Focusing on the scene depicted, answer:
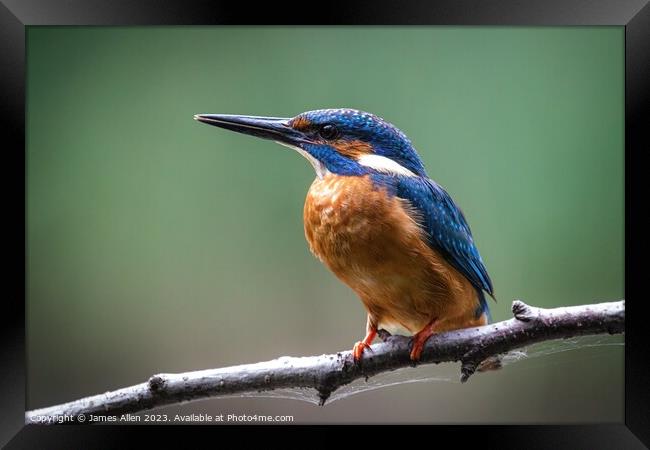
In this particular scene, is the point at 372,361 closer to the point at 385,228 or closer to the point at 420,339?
the point at 420,339

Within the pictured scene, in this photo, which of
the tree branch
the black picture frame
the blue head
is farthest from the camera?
the black picture frame

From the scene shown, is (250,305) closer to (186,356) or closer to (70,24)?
(186,356)

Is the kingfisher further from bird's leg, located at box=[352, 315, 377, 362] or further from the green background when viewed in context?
the green background

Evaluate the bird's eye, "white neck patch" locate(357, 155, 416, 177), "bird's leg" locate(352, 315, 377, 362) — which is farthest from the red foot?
the bird's eye

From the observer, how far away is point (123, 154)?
277 centimetres

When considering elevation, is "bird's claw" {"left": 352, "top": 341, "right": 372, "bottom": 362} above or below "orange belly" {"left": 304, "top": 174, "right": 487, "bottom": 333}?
below

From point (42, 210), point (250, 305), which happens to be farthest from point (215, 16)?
point (250, 305)

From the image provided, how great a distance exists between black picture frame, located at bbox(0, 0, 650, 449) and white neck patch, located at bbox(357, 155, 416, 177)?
550 mm

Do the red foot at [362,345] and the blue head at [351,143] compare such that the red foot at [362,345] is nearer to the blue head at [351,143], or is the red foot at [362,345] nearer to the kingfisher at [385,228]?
the kingfisher at [385,228]

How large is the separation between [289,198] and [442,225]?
960mm

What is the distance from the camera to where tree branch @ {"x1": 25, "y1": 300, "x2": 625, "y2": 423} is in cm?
203

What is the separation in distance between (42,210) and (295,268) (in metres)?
1.08

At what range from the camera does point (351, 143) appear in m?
2.31

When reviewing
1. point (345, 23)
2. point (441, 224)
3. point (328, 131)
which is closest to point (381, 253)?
point (441, 224)
